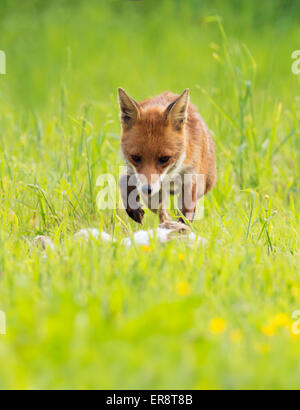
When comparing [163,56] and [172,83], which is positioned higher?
[163,56]

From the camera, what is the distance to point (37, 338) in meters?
2.30

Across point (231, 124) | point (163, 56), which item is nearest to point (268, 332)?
point (231, 124)

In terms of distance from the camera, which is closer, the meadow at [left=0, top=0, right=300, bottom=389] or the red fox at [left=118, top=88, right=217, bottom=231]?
the meadow at [left=0, top=0, right=300, bottom=389]

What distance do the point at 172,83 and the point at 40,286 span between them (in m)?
6.11

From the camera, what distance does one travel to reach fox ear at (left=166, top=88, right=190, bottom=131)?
4.62m

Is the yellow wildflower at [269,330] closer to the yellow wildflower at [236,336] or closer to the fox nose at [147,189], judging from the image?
the yellow wildflower at [236,336]

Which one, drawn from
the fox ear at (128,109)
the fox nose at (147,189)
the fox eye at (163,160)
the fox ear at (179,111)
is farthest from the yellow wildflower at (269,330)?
the fox ear at (128,109)

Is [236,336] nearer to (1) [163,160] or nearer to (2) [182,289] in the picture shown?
(2) [182,289]

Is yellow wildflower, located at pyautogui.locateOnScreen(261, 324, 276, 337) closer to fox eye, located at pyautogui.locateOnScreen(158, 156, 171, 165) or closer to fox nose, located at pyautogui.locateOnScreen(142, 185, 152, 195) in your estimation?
fox nose, located at pyautogui.locateOnScreen(142, 185, 152, 195)

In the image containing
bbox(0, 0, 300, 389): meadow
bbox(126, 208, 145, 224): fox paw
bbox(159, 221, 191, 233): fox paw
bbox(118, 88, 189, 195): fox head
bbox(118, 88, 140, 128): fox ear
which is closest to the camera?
bbox(0, 0, 300, 389): meadow

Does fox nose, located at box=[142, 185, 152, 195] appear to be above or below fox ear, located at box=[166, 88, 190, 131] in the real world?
below

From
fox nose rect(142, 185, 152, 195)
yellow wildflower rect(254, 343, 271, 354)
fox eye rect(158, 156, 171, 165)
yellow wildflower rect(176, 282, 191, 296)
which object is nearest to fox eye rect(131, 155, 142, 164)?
fox eye rect(158, 156, 171, 165)

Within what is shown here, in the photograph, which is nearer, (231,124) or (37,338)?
(37,338)

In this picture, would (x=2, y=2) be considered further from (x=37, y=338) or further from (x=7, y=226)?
(x=37, y=338)
